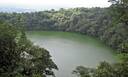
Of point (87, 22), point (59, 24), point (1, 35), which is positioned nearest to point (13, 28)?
point (1, 35)

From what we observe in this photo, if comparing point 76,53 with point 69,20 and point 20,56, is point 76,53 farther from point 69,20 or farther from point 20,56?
point 69,20

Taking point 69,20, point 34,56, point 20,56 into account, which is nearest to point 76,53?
point 20,56

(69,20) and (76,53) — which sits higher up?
(69,20)

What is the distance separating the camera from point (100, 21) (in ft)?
117

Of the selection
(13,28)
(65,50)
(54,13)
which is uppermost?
(54,13)

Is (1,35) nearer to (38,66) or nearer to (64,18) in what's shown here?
(38,66)

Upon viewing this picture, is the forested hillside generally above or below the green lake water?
above

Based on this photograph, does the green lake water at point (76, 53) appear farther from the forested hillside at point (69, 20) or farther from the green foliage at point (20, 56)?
the green foliage at point (20, 56)

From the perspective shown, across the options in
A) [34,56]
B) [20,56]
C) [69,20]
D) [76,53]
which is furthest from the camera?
[69,20]

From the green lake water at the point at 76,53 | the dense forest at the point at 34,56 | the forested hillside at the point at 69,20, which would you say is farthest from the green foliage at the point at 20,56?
the forested hillside at the point at 69,20

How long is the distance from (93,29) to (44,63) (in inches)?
968

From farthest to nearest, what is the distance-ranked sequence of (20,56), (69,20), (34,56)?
(69,20), (20,56), (34,56)

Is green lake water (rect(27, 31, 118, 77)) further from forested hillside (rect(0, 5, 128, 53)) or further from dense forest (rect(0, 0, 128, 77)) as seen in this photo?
dense forest (rect(0, 0, 128, 77))

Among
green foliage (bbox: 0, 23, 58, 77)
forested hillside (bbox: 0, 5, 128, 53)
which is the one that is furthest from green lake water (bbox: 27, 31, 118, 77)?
green foliage (bbox: 0, 23, 58, 77)
